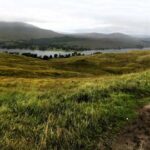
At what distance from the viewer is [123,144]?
10.8m

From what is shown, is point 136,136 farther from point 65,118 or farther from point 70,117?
point 65,118

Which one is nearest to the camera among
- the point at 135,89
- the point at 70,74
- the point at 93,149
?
the point at 93,149

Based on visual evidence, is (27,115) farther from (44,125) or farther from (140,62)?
(140,62)

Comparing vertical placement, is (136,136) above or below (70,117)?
below

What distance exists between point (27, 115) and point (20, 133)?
5.24 ft

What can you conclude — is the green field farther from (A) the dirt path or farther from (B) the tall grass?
(A) the dirt path

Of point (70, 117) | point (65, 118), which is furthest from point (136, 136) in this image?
point (65, 118)

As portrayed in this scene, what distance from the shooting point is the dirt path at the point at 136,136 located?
10695mm

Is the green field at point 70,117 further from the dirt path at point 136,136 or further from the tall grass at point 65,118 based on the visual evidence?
the dirt path at point 136,136

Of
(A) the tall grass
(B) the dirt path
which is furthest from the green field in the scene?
(B) the dirt path

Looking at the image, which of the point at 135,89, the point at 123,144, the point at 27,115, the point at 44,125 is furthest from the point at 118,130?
the point at 135,89

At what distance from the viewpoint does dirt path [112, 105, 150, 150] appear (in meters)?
10.7

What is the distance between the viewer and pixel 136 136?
38.1 ft

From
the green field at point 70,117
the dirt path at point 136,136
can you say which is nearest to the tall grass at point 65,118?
the green field at point 70,117
